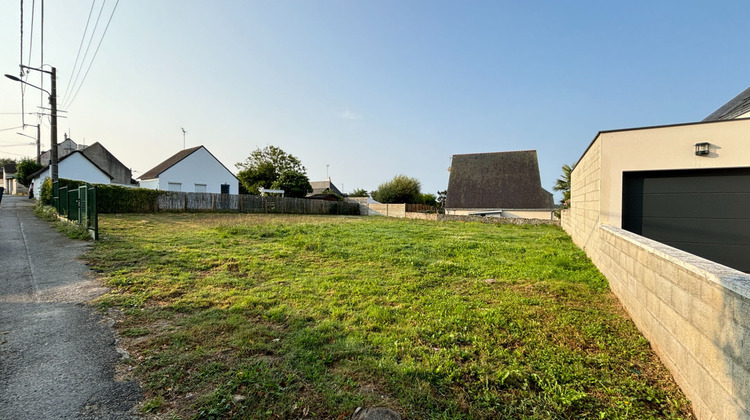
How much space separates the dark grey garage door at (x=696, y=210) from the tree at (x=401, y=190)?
28.8 m

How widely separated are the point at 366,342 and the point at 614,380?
1.90m

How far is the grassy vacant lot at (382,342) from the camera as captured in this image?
6.27 ft

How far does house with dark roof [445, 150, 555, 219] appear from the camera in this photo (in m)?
22.4

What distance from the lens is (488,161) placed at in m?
25.5

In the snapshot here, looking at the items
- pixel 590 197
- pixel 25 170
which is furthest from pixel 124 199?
pixel 25 170

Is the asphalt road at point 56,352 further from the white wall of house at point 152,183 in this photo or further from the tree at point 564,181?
the tree at point 564,181

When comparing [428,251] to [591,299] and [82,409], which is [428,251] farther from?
[82,409]

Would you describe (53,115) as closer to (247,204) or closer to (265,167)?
(247,204)

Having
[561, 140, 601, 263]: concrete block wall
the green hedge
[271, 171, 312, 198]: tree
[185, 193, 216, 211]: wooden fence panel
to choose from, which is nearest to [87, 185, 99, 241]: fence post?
the green hedge

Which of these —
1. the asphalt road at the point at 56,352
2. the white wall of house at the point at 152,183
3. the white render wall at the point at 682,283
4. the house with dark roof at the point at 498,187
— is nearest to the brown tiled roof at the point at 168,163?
the white wall of house at the point at 152,183

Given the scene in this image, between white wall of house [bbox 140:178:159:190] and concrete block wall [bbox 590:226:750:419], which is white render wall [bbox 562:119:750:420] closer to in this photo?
concrete block wall [bbox 590:226:750:419]

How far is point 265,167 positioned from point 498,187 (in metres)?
27.2

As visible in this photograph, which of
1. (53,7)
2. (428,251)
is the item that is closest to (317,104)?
(53,7)

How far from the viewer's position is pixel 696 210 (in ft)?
17.1
